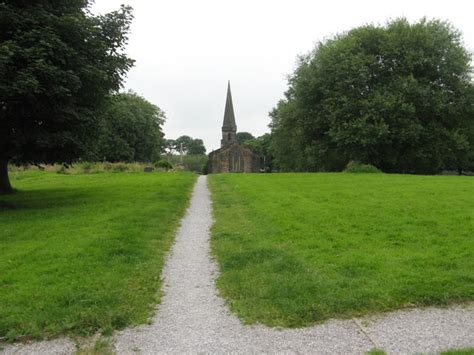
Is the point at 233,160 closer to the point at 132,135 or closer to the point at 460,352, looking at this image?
the point at 132,135

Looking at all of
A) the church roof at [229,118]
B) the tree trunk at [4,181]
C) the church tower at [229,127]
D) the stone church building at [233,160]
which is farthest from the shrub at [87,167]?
the church roof at [229,118]

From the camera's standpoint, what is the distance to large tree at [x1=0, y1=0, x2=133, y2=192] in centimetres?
1324

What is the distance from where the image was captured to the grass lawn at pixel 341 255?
643 centimetres

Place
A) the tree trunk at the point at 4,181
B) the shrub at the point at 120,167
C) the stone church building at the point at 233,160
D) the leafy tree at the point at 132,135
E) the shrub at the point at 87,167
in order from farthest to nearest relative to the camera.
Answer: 1. the stone church building at the point at 233,160
2. the leafy tree at the point at 132,135
3. the shrub at the point at 120,167
4. the shrub at the point at 87,167
5. the tree trunk at the point at 4,181

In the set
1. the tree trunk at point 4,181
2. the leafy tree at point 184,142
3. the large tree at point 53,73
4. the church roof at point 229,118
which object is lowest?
the tree trunk at point 4,181

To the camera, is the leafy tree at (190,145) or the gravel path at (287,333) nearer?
the gravel path at (287,333)

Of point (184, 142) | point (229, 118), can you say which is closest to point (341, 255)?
point (229, 118)

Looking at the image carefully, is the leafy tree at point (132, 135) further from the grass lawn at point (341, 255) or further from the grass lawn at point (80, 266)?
the grass lawn at point (341, 255)

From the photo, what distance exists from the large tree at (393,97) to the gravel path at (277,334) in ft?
92.7

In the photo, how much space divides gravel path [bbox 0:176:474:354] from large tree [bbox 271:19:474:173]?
28249mm

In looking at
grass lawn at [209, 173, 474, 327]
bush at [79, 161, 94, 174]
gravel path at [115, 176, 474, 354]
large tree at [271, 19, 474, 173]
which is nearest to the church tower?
bush at [79, 161, 94, 174]

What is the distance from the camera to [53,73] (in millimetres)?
13453

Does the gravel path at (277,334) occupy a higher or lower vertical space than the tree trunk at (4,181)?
lower

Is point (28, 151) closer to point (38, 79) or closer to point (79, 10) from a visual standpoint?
point (38, 79)
